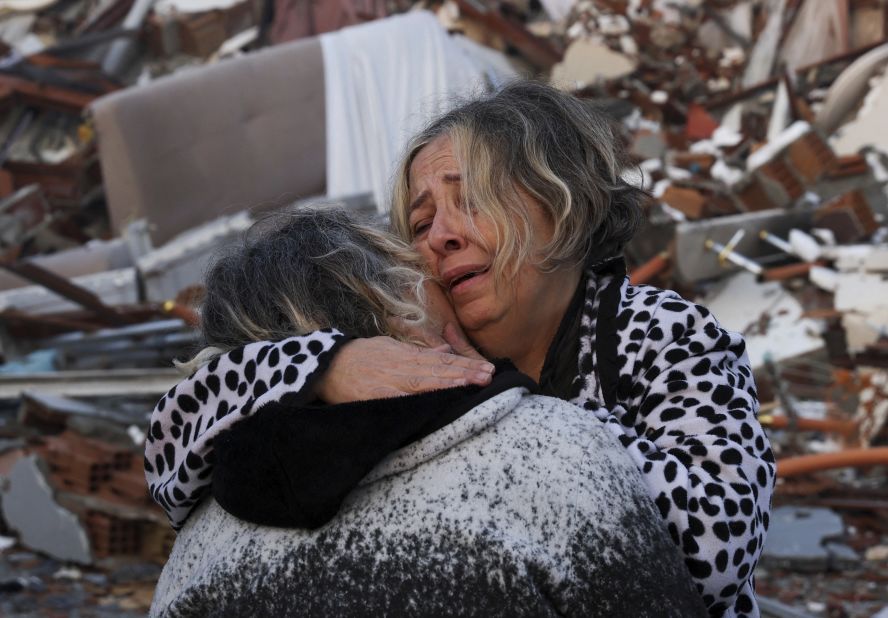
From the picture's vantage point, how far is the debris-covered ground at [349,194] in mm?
6020

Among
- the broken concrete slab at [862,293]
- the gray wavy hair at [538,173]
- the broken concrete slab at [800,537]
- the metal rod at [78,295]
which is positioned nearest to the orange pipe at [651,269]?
the broken concrete slab at [862,293]

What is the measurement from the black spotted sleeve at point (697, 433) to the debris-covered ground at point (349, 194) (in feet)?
2.29

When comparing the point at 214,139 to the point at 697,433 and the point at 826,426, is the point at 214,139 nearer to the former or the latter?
the point at 826,426

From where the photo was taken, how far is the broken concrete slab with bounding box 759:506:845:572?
216 inches

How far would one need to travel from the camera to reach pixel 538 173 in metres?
1.84

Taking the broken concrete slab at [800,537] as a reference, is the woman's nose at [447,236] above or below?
above

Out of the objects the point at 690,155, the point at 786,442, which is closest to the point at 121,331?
the point at 786,442

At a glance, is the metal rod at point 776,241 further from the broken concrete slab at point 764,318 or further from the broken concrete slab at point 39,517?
the broken concrete slab at point 39,517

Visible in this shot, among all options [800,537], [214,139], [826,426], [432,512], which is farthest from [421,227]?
[214,139]

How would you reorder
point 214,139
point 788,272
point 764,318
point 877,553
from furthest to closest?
point 214,139
point 788,272
point 764,318
point 877,553

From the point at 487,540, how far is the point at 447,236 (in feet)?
2.34

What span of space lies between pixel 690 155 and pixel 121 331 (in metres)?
6.28

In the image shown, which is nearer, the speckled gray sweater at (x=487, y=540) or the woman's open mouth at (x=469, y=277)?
the speckled gray sweater at (x=487, y=540)

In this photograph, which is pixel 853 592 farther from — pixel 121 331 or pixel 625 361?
pixel 121 331
